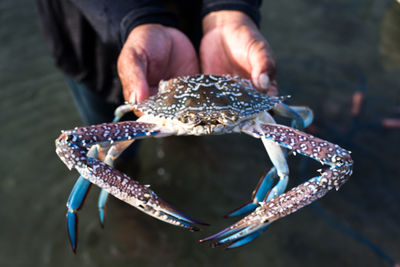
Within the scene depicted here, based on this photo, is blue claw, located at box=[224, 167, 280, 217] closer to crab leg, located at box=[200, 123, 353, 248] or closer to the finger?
crab leg, located at box=[200, 123, 353, 248]

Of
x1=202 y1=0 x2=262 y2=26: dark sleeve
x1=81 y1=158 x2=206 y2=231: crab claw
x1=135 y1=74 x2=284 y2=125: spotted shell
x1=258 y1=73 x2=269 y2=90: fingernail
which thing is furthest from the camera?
x1=202 y1=0 x2=262 y2=26: dark sleeve

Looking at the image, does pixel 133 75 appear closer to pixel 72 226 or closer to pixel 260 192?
pixel 72 226

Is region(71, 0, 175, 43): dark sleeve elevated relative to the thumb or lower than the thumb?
elevated

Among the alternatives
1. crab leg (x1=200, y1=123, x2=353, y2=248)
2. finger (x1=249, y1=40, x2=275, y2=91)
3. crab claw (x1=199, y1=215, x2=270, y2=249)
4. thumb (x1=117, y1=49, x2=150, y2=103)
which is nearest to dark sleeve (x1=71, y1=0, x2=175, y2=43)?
thumb (x1=117, y1=49, x2=150, y2=103)

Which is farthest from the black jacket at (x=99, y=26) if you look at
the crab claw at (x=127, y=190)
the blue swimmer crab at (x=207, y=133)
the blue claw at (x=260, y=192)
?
the blue claw at (x=260, y=192)

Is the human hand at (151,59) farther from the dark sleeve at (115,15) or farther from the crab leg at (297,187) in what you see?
the crab leg at (297,187)
